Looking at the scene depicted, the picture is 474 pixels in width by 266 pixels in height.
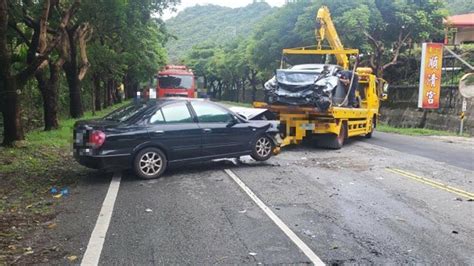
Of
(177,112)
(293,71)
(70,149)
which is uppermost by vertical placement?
(293,71)

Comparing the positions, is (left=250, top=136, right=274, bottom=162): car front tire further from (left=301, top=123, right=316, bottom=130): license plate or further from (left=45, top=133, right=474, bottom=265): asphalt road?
(left=301, top=123, right=316, bottom=130): license plate

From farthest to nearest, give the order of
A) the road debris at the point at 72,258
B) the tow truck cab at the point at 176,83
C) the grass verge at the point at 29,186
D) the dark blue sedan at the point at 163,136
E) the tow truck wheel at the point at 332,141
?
the tow truck cab at the point at 176,83 → the tow truck wheel at the point at 332,141 → the dark blue sedan at the point at 163,136 → the grass verge at the point at 29,186 → the road debris at the point at 72,258

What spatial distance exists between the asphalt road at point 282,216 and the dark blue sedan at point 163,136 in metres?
0.37

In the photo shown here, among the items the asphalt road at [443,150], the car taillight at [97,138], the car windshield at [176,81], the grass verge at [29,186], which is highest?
the car windshield at [176,81]

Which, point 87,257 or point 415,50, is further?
point 415,50

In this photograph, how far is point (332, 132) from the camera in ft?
44.2

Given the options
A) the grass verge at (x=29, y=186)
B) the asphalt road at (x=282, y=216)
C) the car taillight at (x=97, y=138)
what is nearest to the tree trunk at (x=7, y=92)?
the grass verge at (x=29, y=186)

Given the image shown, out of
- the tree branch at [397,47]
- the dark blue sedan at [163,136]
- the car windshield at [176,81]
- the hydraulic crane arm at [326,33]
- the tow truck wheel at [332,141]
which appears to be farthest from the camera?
the car windshield at [176,81]

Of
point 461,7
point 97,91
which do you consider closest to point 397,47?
point 97,91

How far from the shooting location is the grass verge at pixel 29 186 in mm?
5555

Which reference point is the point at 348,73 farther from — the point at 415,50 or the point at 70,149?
the point at 415,50

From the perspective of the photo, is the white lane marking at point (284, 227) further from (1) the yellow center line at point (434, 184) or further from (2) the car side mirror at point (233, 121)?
(1) the yellow center line at point (434, 184)

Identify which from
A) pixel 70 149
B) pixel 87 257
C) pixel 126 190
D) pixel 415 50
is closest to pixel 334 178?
pixel 126 190

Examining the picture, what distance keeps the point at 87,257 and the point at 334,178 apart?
5642 millimetres
